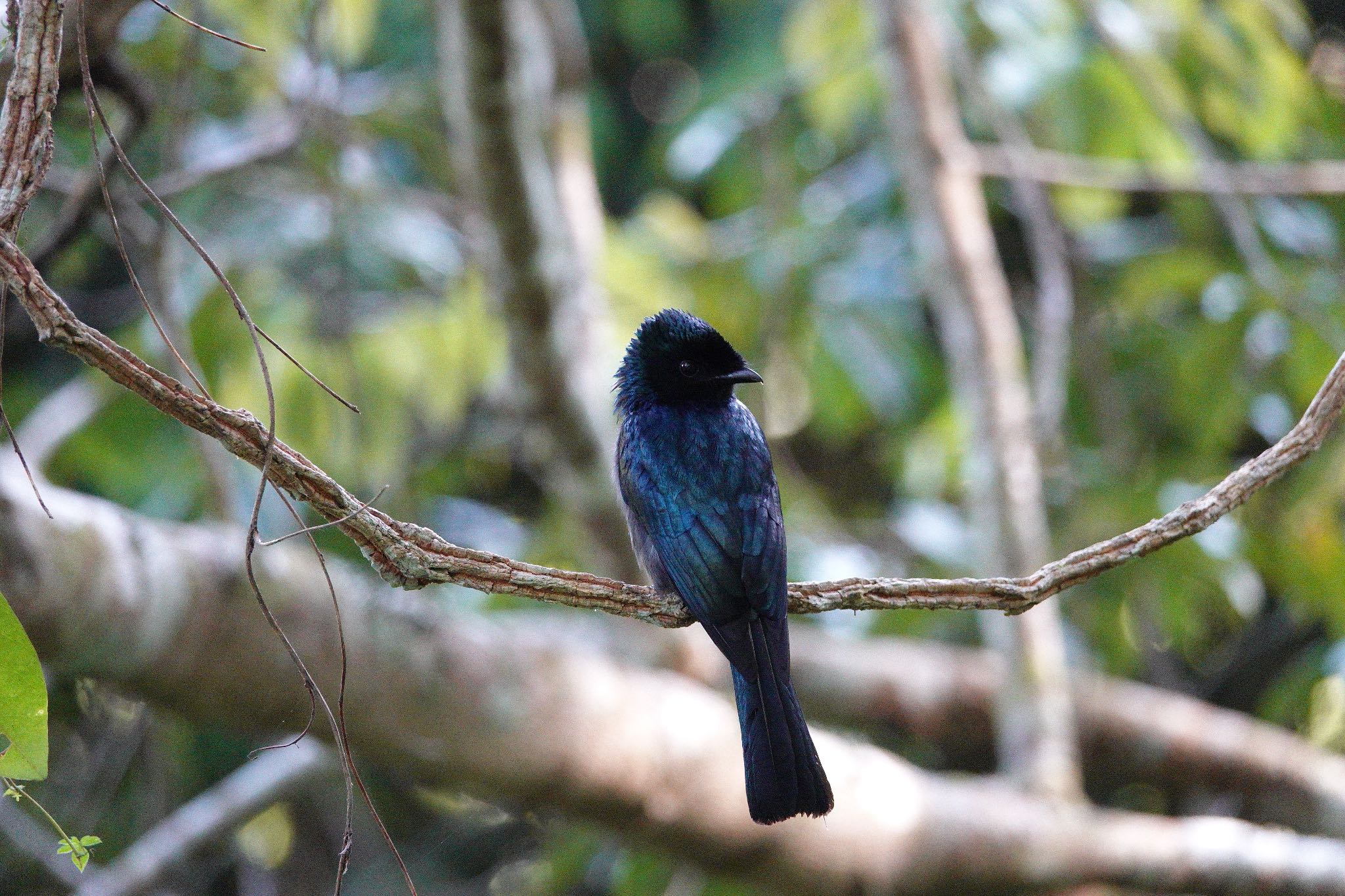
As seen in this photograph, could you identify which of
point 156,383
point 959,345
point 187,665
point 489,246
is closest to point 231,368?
point 489,246

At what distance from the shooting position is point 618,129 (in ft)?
34.1

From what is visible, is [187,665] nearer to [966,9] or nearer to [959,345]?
[959,345]

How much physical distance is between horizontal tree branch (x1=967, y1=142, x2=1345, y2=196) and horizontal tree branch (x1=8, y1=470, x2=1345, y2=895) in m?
2.35

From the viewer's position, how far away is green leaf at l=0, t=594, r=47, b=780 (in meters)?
1.57

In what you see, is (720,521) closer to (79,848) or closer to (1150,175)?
(79,848)

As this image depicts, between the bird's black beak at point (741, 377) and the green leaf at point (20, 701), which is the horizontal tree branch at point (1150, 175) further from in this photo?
the green leaf at point (20, 701)

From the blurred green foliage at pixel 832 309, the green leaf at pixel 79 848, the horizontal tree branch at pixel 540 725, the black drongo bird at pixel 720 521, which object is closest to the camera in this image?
the green leaf at pixel 79 848

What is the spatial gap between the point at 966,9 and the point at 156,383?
5.06 meters

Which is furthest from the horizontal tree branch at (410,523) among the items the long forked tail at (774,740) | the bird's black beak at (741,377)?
the bird's black beak at (741,377)

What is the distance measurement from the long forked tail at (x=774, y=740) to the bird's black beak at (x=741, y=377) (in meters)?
0.73

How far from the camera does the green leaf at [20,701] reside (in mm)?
1572

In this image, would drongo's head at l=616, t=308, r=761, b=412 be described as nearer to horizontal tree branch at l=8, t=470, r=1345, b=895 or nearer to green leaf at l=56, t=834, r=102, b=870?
horizontal tree branch at l=8, t=470, r=1345, b=895

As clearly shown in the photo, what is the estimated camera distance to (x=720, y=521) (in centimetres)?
309

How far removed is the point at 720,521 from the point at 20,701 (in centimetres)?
176
